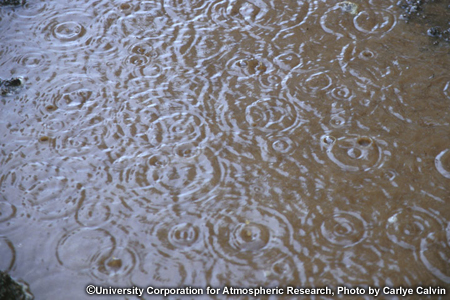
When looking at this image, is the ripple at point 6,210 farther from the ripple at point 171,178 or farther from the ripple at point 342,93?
the ripple at point 342,93

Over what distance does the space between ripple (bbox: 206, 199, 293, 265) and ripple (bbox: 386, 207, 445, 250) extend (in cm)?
41

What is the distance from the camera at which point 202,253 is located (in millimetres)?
1652

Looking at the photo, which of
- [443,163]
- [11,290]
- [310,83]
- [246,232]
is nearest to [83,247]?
[11,290]

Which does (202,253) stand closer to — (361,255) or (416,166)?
(361,255)

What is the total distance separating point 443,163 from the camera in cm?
189

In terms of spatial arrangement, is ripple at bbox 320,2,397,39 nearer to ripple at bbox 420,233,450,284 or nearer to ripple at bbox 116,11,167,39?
ripple at bbox 116,11,167,39

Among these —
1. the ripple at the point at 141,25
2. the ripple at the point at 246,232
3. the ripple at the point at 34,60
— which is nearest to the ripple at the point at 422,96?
the ripple at the point at 246,232

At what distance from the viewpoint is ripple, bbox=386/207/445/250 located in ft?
5.46

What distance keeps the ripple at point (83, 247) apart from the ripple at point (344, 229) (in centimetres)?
86

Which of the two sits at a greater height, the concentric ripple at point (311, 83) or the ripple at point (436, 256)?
the concentric ripple at point (311, 83)

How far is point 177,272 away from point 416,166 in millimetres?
1136

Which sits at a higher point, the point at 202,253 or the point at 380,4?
the point at 380,4

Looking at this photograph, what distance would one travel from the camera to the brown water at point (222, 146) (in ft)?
5.38

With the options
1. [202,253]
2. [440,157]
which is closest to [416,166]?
[440,157]
